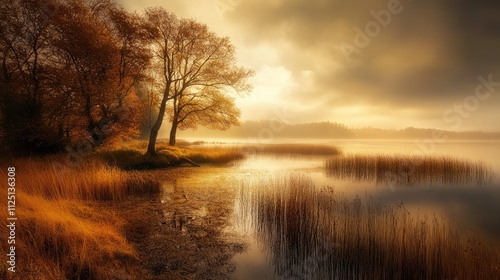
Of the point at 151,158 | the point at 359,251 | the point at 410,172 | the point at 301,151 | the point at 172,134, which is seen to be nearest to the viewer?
the point at 359,251

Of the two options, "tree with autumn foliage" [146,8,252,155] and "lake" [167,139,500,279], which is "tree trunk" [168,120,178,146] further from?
"lake" [167,139,500,279]

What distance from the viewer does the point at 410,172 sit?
17.1m

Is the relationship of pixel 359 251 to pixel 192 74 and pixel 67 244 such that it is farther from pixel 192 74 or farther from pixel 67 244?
pixel 192 74

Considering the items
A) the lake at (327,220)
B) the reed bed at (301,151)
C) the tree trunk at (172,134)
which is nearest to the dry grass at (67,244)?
the lake at (327,220)

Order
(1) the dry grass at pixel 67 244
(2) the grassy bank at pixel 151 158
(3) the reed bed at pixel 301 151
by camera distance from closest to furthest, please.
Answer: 1. (1) the dry grass at pixel 67 244
2. (2) the grassy bank at pixel 151 158
3. (3) the reed bed at pixel 301 151

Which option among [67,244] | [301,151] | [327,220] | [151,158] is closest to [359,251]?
[327,220]

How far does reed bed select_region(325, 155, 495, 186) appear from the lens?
15.5 m

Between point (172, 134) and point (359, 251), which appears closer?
point (359, 251)

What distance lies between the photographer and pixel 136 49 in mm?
17234

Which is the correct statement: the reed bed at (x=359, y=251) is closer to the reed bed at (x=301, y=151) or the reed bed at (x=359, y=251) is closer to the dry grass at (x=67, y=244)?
the dry grass at (x=67, y=244)

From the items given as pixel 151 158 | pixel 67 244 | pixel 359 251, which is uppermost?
pixel 151 158

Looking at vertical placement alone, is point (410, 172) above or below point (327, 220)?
above

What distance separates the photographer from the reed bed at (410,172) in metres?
15.5

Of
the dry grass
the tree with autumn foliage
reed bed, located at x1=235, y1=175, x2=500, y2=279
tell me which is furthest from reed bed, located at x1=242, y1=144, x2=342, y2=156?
the dry grass
